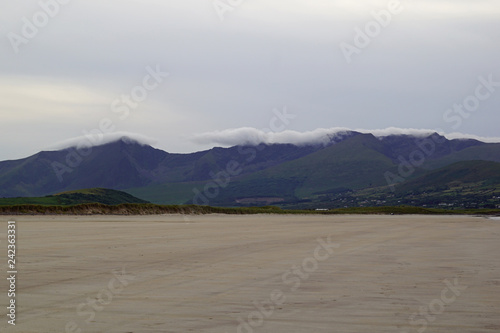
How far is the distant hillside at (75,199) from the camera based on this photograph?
7336 cm

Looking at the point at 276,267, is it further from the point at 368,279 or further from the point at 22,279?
the point at 22,279

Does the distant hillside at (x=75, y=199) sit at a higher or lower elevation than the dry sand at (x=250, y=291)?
higher

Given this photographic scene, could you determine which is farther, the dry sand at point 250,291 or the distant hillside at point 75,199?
the distant hillside at point 75,199

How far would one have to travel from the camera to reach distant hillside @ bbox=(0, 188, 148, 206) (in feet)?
241

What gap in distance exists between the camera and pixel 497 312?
10.3 metres

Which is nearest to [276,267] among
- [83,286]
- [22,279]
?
[83,286]

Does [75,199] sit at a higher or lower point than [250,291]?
higher

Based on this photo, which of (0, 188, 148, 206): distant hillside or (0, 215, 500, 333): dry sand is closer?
(0, 215, 500, 333): dry sand

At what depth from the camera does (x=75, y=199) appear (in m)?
85.0

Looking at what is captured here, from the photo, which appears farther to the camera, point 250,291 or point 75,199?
point 75,199

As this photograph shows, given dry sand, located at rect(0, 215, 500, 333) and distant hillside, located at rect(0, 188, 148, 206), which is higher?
distant hillside, located at rect(0, 188, 148, 206)

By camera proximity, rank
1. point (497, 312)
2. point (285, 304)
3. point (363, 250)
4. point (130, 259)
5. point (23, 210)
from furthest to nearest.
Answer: point (23, 210) < point (363, 250) < point (130, 259) < point (285, 304) < point (497, 312)

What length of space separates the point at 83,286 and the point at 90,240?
12993mm

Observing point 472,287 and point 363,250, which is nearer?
point 472,287
